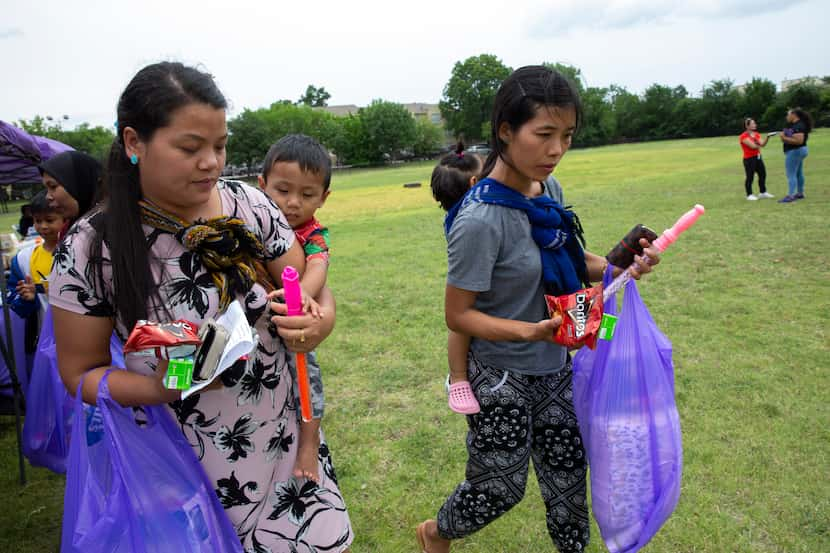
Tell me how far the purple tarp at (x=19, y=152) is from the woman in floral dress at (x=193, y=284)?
2685 millimetres

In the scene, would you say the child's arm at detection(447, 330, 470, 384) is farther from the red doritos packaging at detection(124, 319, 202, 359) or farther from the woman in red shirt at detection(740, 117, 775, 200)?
the woman in red shirt at detection(740, 117, 775, 200)

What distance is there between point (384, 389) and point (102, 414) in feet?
9.60

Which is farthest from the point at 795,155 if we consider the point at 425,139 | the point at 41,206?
the point at 425,139

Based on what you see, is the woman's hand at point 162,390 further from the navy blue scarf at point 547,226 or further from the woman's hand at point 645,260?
the woman's hand at point 645,260

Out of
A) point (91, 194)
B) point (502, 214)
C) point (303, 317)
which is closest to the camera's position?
point (303, 317)

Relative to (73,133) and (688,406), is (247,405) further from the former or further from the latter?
(73,133)

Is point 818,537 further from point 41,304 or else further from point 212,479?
point 41,304

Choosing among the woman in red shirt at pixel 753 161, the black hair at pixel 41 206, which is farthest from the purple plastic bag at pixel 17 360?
the woman in red shirt at pixel 753 161

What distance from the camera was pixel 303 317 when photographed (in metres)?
1.61

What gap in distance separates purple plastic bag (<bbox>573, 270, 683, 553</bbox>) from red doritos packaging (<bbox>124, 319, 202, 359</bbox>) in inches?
53.8

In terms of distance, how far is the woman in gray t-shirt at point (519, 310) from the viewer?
186 cm

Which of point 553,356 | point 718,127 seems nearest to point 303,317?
point 553,356

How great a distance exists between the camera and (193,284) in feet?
5.07

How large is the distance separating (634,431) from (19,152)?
13.0ft
